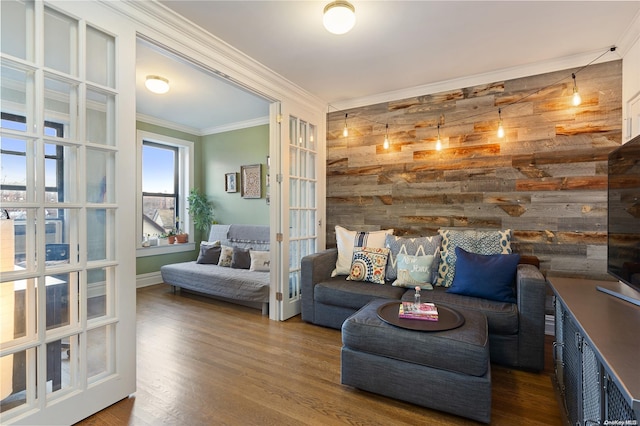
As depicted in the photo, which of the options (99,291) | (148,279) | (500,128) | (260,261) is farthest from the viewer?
(148,279)

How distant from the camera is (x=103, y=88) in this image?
1.78 meters

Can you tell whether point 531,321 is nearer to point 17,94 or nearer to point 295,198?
point 295,198

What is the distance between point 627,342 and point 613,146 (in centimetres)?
240

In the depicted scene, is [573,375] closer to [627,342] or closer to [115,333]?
[627,342]

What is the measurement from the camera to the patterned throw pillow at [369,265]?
119 inches

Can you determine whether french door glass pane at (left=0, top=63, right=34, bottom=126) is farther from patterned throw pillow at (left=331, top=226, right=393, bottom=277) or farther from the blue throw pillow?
the blue throw pillow

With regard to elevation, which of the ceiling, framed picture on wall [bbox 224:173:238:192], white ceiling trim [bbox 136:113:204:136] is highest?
white ceiling trim [bbox 136:113:204:136]

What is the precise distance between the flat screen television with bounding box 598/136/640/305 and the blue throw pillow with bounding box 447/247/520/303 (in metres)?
0.66

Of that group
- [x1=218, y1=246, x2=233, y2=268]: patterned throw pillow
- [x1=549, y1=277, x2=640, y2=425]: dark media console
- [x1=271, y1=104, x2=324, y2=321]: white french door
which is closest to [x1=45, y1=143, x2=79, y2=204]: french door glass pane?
[x1=271, y1=104, x2=324, y2=321]: white french door

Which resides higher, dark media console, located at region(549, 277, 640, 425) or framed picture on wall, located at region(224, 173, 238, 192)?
framed picture on wall, located at region(224, 173, 238, 192)

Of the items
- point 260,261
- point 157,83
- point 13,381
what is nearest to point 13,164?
point 13,381

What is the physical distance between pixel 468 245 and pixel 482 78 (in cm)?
176

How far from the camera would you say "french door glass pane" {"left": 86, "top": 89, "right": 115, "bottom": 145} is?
5.76 feet

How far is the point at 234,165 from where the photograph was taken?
205 inches
